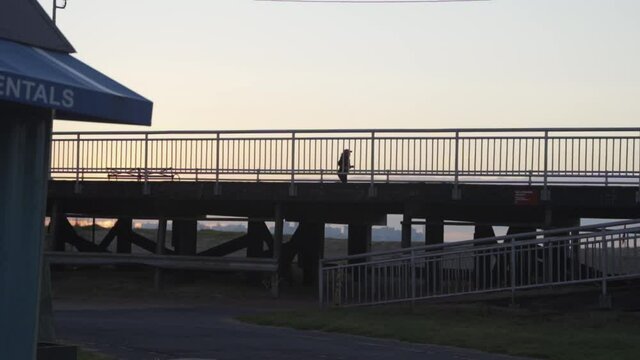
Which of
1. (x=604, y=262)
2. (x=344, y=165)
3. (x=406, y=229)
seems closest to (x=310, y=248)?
(x=344, y=165)

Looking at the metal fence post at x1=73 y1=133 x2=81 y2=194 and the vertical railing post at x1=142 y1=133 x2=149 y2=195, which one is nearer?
the vertical railing post at x1=142 y1=133 x2=149 y2=195

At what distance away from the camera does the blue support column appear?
765cm

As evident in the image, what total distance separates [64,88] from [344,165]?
57.2ft

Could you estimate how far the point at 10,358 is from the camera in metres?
7.75

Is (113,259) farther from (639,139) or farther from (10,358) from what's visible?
(10,358)

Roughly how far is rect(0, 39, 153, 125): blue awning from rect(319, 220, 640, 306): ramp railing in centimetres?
1164

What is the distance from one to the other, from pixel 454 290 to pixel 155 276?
27.1 ft

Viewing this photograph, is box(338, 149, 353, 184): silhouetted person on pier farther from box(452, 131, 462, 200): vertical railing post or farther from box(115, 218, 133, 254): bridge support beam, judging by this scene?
box(115, 218, 133, 254): bridge support beam

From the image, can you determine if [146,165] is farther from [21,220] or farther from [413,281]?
[21,220]

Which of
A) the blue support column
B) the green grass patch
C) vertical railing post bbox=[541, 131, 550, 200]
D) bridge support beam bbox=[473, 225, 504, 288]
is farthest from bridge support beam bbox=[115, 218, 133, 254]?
the blue support column

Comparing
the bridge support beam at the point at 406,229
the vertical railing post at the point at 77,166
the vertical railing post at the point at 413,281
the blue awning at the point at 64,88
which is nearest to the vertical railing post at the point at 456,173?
the bridge support beam at the point at 406,229

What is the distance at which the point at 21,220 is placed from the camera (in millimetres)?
7762

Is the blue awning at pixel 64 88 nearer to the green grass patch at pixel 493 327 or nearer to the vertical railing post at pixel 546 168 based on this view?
the green grass patch at pixel 493 327

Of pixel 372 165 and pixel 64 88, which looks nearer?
pixel 64 88
